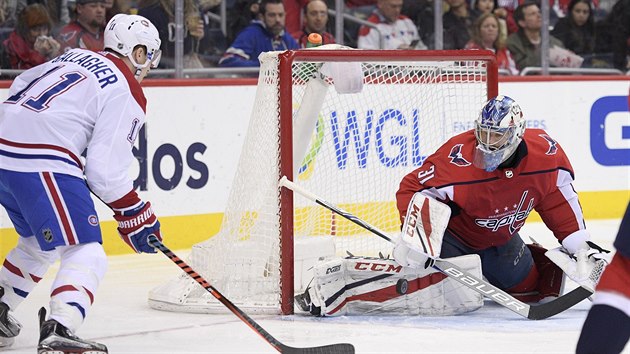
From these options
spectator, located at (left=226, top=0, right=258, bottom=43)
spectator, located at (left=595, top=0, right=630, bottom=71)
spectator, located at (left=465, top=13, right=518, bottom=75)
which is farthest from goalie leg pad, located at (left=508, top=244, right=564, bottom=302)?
spectator, located at (left=595, top=0, right=630, bottom=71)

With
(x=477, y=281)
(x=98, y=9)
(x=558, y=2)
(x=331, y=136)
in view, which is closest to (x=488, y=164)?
(x=477, y=281)

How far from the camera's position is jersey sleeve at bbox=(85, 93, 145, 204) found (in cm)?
351

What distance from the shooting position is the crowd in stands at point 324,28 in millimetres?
5793

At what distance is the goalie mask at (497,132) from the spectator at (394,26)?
2742mm

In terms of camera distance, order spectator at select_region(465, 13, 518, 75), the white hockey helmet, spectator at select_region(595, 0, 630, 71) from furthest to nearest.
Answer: spectator at select_region(595, 0, 630, 71)
spectator at select_region(465, 13, 518, 75)
the white hockey helmet

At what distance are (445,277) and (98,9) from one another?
2337mm

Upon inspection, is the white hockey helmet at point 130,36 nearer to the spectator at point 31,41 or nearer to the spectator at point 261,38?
the spectator at point 31,41

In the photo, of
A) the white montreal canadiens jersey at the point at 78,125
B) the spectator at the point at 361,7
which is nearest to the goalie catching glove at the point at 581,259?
the white montreal canadiens jersey at the point at 78,125

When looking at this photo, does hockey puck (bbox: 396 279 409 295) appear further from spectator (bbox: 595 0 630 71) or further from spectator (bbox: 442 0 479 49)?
spectator (bbox: 595 0 630 71)

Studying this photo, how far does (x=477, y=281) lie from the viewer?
422 centimetres

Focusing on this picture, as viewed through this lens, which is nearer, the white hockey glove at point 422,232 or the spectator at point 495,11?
the white hockey glove at point 422,232

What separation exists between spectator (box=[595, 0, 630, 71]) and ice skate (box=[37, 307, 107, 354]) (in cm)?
482

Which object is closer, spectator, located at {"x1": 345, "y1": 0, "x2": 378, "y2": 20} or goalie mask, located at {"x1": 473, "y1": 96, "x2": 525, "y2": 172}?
goalie mask, located at {"x1": 473, "y1": 96, "x2": 525, "y2": 172}

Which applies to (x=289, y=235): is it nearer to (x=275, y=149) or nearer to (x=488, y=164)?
(x=275, y=149)
